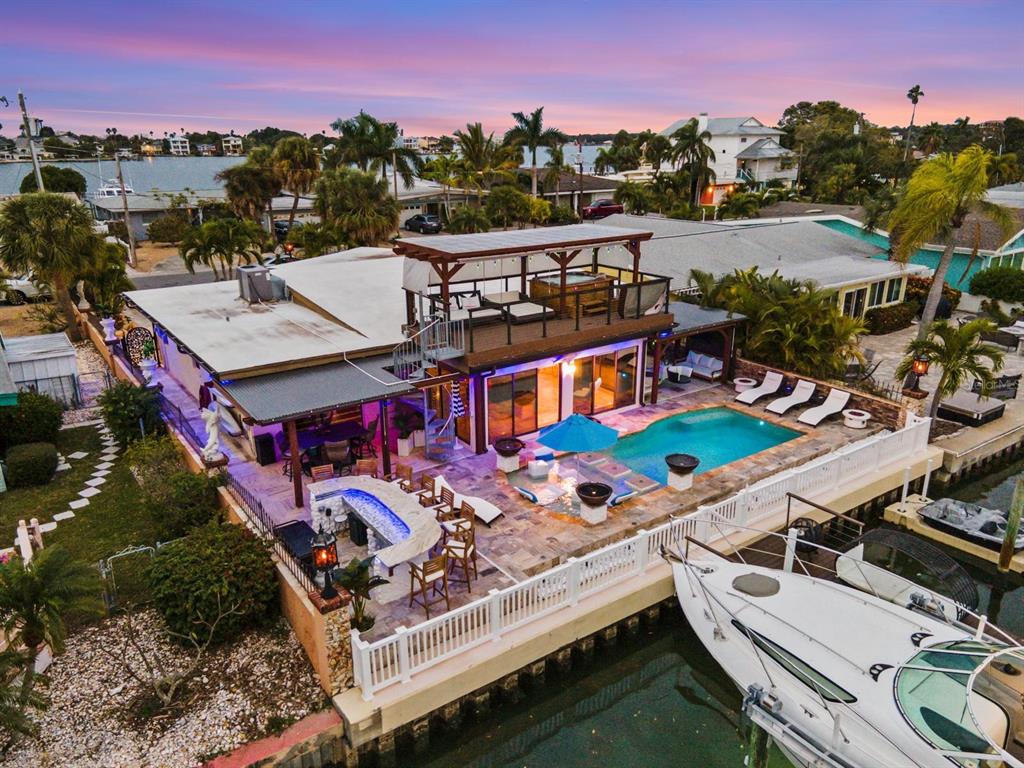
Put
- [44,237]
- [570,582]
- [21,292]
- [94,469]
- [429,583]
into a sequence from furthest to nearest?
[21,292]
[44,237]
[94,469]
[570,582]
[429,583]

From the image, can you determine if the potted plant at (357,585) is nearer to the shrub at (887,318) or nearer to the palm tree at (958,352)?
the palm tree at (958,352)

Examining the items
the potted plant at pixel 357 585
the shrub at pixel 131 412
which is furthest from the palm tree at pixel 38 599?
the shrub at pixel 131 412

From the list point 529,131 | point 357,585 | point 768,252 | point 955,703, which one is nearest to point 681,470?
point 955,703

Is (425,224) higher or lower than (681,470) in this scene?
higher

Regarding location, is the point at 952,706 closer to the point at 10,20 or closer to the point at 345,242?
the point at 345,242

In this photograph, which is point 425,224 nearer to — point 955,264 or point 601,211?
point 601,211

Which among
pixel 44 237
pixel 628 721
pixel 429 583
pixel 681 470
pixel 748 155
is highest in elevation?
pixel 748 155

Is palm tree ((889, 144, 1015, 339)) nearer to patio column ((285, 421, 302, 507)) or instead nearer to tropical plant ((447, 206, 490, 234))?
patio column ((285, 421, 302, 507))

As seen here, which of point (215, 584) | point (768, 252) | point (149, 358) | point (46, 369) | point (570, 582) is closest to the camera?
point (215, 584)
